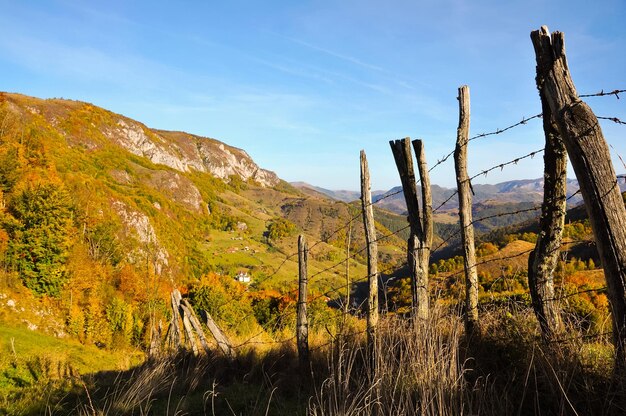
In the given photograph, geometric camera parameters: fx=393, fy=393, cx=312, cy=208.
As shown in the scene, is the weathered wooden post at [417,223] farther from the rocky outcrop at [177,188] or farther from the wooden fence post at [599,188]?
the rocky outcrop at [177,188]

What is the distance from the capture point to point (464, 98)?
5.00m

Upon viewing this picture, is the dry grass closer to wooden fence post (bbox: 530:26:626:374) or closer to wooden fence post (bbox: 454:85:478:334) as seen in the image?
wooden fence post (bbox: 530:26:626:374)

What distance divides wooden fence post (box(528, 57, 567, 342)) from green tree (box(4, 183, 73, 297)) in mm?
40619

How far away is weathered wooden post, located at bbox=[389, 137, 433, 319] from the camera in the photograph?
4.55 metres

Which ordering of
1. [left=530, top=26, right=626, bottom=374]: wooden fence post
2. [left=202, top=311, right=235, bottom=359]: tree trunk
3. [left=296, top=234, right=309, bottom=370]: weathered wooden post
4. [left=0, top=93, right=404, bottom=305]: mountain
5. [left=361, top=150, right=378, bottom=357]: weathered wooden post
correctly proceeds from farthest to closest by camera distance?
1. [left=0, top=93, right=404, bottom=305]: mountain
2. [left=202, top=311, right=235, bottom=359]: tree trunk
3. [left=296, top=234, right=309, bottom=370]: weathered wooden post
4. [left=361, top=150, right=378, bottom=357]: weathered wooden post
5. [left=530, top=26, right=626, bottom=374]: wooden fence post

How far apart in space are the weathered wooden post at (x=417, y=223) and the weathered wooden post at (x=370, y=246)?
67 centimetres

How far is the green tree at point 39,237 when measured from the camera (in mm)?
34625

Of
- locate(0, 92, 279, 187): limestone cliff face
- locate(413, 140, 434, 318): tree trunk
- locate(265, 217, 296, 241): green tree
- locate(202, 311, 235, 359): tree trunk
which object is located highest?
locate(0, 92, 279, 187): limestone cliff face

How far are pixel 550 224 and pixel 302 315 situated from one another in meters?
3.50

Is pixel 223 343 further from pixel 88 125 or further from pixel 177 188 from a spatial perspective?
pixel 88 125

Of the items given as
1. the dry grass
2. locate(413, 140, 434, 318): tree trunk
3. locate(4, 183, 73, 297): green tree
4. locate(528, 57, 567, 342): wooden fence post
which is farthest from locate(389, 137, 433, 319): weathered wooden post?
locate(4, 183, 73, 297): green tree

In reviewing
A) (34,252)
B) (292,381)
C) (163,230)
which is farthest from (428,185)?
(163,230)

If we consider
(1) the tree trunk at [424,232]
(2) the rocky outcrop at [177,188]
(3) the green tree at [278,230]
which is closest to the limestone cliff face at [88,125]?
(2) the rocky outcrop at [177,188]

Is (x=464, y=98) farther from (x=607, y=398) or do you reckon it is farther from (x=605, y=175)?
(x=607, y=398)
